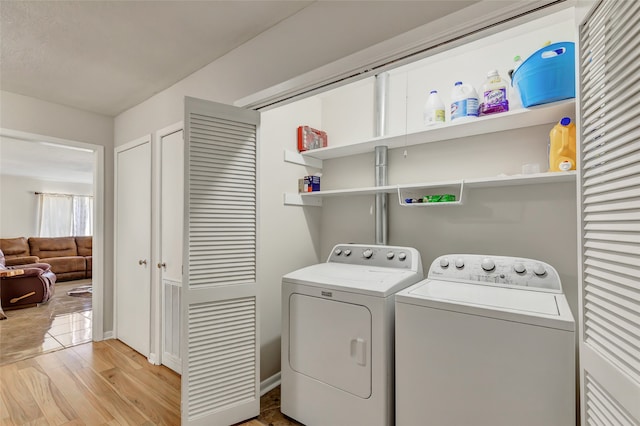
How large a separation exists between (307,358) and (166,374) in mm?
1490

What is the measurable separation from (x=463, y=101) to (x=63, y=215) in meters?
9.72

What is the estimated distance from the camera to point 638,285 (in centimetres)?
80

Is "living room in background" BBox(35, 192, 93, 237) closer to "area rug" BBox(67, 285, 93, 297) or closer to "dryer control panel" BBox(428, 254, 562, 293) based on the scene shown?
"area rug" BBox(67, 285, 93, 297)

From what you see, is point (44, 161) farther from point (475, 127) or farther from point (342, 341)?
point (475, 127)

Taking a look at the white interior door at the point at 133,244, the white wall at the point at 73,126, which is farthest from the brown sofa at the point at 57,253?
the white interior door at the point at 133,244

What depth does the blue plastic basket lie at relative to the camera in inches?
58.7

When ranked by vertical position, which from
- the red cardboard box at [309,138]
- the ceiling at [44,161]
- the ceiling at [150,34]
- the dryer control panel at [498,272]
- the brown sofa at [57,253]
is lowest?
the brown sofa at [57,253]

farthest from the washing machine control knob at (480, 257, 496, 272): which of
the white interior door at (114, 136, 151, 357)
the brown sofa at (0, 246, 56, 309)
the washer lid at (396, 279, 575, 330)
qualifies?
the brown sofa at (0, 246, 56, 309)

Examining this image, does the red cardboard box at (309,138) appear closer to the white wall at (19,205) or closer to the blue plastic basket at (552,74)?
the blue plastic basket at (552,74)

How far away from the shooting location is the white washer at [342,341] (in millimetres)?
1609

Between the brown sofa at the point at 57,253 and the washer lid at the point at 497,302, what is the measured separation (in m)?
7.66

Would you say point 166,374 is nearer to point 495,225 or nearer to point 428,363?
point 428,363

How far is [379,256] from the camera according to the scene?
2211 millimetres

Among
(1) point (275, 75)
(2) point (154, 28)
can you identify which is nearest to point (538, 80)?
(1) point (275, 75)
